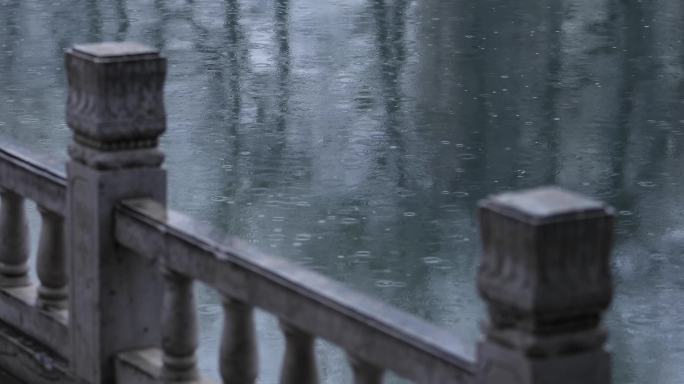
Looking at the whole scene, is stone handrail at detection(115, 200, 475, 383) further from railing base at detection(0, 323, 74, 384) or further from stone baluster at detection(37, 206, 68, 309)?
railing base at detection(0, 323, 74, 384)

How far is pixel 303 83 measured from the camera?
17.9m

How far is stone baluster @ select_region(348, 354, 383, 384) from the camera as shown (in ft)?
17.0

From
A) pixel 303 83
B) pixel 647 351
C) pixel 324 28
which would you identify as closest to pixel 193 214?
pixel 647 351

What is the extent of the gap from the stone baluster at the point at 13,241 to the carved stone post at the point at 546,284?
3239mm

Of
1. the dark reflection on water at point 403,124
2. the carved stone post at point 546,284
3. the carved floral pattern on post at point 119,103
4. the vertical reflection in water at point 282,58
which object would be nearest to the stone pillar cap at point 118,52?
the carved floral pattern on post at point 119,103

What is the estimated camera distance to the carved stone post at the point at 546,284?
4340mm

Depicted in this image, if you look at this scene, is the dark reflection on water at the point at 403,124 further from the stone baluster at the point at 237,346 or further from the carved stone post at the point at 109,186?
the stone baluster at the point at 237,346

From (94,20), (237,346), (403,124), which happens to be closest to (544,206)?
(237,346)

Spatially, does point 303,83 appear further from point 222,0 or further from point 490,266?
point 490,266

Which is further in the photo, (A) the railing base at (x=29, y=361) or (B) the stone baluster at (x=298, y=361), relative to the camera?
(A) the railing base at (x=29, y=361)

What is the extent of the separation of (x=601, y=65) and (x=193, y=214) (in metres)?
7.41

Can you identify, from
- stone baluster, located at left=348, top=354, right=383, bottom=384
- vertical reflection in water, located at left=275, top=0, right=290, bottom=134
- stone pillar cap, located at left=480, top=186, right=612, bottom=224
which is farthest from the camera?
vertical reflection in water, located at left=275, top=0, right=290, bottom=134

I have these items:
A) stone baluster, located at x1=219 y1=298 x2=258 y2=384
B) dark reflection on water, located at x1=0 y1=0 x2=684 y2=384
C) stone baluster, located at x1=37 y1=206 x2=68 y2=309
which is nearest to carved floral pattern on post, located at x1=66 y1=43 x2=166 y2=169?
stone baluster, located at x1=37 y1=206 x2=68 y2=309

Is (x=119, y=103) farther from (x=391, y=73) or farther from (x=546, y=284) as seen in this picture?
(x=391, y=73)
